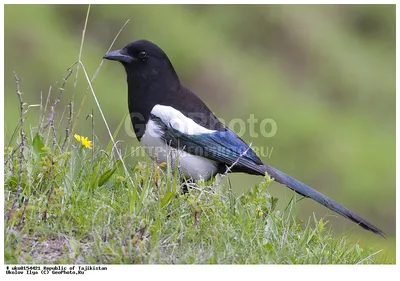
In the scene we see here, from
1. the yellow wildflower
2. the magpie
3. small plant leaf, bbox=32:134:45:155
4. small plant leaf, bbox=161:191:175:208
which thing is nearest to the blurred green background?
the magpie

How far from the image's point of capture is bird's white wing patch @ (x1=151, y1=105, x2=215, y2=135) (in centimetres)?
438

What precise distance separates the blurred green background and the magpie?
1099mm

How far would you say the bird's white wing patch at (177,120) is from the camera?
438cm

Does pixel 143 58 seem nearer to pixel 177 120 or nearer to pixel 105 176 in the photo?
pixel 177 120

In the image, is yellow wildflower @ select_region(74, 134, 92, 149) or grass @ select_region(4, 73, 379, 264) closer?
grass @ select_region(4, 73, 379, 264)

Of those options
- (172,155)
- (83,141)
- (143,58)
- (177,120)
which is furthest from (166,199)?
(143,58)

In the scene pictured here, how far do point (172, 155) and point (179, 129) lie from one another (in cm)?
14

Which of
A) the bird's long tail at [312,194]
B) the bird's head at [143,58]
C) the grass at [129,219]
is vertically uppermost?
the bird's head at [143,58]

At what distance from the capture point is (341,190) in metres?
6.12

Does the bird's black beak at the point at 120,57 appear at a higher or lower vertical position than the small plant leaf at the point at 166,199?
higher

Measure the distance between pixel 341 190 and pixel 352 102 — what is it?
1017 millimetres

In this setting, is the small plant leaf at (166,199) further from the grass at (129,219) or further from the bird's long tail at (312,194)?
the bird's long tail at (312,194)

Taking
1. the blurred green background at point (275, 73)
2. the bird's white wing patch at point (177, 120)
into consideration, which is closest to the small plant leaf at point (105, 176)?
the bird's white wing patch at point (177, 120)

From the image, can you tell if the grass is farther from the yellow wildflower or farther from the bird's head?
the bird's head
